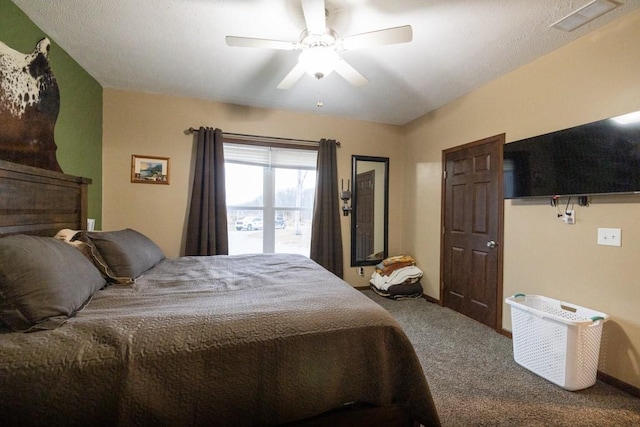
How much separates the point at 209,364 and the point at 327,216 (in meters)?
2.90

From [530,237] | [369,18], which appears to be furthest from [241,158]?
[530,237]

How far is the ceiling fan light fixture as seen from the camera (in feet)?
Answer: 6.16

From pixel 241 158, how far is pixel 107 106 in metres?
1.56

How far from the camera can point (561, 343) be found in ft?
6.13

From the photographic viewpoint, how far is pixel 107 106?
3.15 m

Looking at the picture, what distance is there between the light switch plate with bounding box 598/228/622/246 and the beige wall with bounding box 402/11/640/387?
3cm

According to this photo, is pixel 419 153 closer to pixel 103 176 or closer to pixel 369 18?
pixel 369 18

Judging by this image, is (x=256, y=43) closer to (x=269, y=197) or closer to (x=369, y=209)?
(x=269, y=197)

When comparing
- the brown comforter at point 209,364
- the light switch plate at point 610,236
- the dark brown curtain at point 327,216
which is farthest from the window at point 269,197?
the light switch plate at point 610,236

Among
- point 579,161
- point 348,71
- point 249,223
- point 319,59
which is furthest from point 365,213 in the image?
point 319,59

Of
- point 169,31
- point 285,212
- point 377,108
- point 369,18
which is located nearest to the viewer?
point 369,18

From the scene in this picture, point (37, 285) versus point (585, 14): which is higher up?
point (585, 14)

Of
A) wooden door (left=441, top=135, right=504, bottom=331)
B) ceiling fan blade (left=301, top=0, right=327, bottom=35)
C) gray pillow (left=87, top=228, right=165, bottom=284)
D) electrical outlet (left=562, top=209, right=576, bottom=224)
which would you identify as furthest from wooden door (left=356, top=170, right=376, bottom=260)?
gray pillow (left=87, top=228, right=165, bottom=284)

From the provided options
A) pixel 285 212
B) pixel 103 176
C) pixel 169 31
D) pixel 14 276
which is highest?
pixel 169 31
